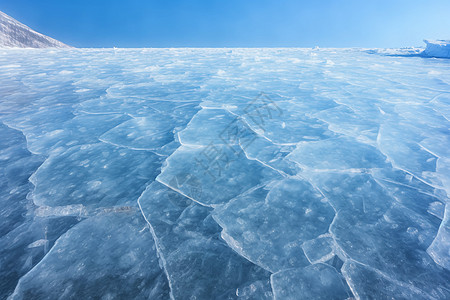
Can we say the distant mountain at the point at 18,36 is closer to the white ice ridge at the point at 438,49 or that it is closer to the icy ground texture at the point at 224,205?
the icy ground texture at the point at 224,205

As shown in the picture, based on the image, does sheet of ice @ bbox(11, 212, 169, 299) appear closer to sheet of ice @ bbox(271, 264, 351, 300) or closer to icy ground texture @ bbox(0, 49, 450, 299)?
icy ground texture @ bbox(0, 49, 450, 299)

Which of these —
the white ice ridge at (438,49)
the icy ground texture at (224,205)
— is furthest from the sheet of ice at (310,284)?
the white ice ridge at (438,49)

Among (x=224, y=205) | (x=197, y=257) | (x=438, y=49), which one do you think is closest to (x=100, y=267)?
(x=197, y=257)

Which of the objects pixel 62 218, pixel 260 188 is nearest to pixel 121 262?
pixel 62 218

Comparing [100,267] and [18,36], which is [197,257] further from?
[18,36]

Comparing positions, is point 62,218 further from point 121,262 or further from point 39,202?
point 121,262

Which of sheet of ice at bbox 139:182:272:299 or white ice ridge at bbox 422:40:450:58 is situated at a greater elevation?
white ice ridge at bbox 422:40:450:58

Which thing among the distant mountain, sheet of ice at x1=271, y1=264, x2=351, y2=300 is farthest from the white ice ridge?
the distant mountain
